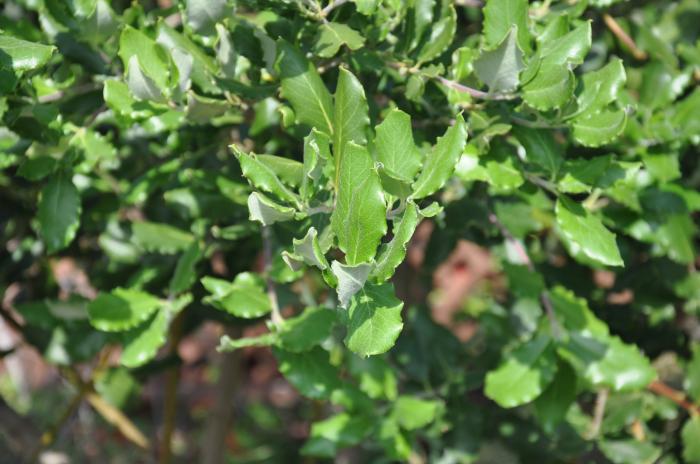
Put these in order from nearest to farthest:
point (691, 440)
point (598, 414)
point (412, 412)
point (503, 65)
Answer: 1. point (503, 65)
2. point (412, 412)
3. point (691, 440)
4. point (598, 414)

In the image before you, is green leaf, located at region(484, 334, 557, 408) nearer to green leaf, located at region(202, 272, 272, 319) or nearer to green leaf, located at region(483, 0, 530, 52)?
green leaf, located at region(202, 272, 272, 319)

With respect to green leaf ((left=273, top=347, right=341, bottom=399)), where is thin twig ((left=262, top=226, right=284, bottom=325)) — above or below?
Result: above

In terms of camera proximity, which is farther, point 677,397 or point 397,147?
point 677,397

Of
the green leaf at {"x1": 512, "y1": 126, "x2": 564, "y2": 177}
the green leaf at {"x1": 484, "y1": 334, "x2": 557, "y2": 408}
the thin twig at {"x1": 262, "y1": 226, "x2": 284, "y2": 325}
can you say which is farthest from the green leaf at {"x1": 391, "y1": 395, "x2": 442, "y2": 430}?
the green leaf at {"x1": 512, "y1": 126, "x2": 564, "y2": 177}

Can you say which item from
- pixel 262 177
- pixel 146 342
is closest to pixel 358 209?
pixel 262 177

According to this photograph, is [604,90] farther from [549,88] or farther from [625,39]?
[625,39]
